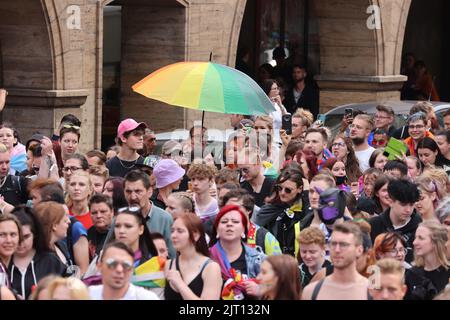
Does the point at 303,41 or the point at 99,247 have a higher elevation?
the point at 303,41

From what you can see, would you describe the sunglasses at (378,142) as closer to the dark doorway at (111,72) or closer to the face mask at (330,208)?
the face mask at (330,208)

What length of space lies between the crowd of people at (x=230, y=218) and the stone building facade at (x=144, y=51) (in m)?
2.53

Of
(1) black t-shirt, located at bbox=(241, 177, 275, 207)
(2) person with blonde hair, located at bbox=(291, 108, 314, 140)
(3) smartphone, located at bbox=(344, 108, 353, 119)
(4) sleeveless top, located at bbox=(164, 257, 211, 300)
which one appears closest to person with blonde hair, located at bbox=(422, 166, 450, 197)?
(1) black t-shirt, located at bbox=(241, 177, 275, 207)

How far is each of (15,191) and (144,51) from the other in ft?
25.2

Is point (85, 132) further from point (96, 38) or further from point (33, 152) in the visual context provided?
point (33, 152)

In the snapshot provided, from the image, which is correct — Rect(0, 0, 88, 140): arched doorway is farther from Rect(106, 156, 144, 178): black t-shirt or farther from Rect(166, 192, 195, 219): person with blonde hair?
Rect(166, 192, 195, 219): person with blonde hair

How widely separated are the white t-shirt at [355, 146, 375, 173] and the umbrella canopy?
1.49 m

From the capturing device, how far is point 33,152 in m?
14.0

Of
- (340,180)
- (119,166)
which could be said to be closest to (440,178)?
(340,180)

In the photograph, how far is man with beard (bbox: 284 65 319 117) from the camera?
72.5 feet

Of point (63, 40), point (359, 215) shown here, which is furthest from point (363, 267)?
point (63, 40)

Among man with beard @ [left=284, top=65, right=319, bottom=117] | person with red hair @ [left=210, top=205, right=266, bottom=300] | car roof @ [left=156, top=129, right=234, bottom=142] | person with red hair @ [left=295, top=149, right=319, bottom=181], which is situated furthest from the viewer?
man with beard @ [left=284, top=65, right=319, bottom=117]

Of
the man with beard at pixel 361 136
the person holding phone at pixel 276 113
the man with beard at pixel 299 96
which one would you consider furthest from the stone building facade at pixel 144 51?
the man with beard at pixel 361 136

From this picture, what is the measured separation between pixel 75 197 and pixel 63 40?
641 centimetres
